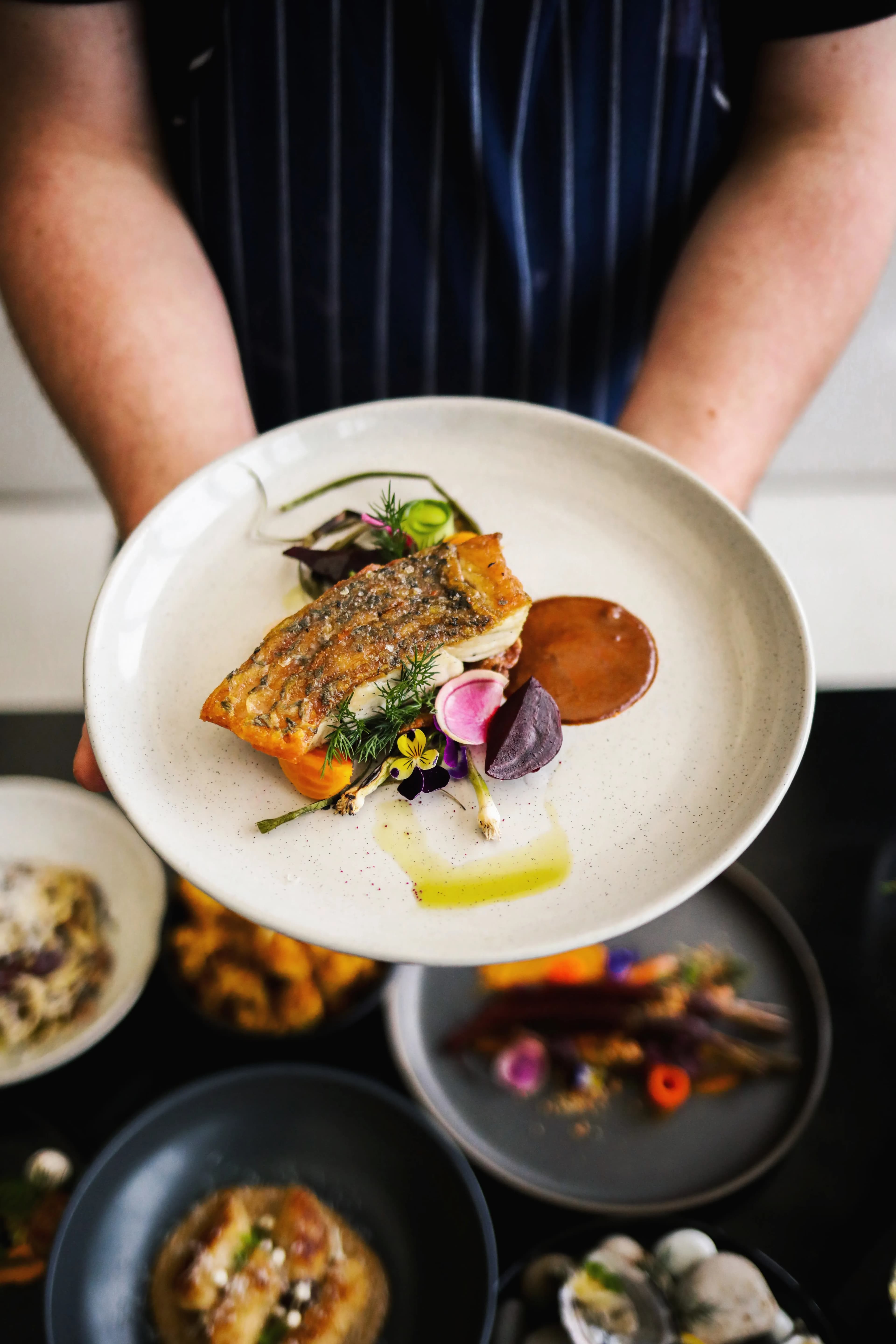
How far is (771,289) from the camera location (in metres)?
2.03

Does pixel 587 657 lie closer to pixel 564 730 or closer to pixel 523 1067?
pixel 564 730

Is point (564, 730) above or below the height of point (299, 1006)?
above

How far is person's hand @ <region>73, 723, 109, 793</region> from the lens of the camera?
1441mm

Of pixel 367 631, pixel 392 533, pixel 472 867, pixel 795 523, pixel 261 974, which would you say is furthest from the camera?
pixel 795 523

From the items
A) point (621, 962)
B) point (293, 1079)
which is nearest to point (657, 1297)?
point (621, 962)

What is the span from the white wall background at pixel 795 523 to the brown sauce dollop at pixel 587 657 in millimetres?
2424

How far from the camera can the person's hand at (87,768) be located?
4.73 ft

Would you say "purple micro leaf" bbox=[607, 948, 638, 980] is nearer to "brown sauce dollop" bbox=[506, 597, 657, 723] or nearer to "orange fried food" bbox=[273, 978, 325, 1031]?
"orange fried food" bbox=[273, 978, 325, 1031]

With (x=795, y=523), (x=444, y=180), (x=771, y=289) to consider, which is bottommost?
(x=795, y=523)

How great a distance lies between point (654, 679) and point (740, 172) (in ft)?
4.71

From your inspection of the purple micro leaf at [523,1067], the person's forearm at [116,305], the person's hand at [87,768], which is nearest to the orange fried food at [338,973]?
the purple micro leaf at [523,1067]

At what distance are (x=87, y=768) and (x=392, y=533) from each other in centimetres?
66

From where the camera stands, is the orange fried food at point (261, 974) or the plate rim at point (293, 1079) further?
the orange fried food at point (261, 974)

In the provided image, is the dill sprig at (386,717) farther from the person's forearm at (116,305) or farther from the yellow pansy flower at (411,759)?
the person's forearm at (116,305)
